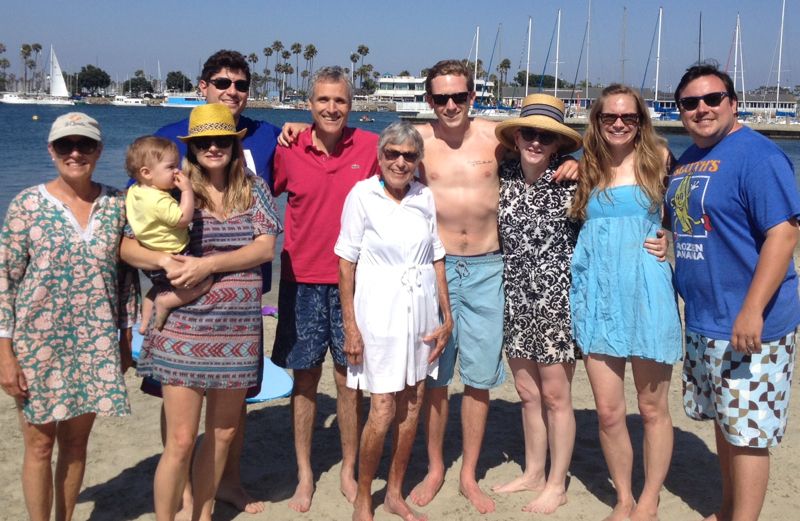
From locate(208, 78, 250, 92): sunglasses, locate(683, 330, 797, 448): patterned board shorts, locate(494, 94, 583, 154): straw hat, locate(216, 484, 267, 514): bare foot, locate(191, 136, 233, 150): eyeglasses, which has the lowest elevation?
locate(216, 484, 267, 514): bare foot

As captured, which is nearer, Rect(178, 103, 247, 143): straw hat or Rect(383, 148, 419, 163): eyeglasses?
Rect(178, 103, 247, 143): straw hat

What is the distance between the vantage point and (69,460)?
370 centimetres

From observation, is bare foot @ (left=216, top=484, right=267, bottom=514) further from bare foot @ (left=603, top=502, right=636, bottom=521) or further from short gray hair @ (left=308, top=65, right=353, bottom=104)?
short gray hair @ (left=308, top=65, right=353, bottom=104)

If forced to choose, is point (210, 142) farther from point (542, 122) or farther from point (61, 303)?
point (542, 122)

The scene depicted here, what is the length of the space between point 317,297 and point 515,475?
187cm

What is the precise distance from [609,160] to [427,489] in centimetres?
227

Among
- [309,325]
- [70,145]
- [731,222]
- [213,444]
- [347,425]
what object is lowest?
[347,425]

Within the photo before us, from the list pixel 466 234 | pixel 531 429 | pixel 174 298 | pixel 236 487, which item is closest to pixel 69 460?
pixel 174 298

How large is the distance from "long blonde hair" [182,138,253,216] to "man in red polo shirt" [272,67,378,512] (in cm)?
67

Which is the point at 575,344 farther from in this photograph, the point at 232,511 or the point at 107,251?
the point at 107,251

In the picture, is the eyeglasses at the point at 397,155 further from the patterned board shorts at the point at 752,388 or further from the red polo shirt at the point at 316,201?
the patterned board shorts at the point at 752,388

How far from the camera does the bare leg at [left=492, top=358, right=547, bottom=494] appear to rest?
454 centimetres

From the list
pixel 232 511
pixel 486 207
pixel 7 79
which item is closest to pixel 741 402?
pixel 486 207

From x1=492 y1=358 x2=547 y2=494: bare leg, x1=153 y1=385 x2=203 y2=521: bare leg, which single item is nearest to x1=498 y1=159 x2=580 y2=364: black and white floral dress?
x1=492 y1=358 x2=547 y2=494: bare leg
